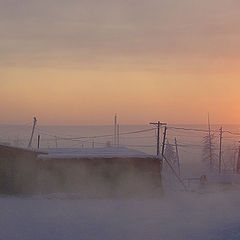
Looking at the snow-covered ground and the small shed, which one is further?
the small shed

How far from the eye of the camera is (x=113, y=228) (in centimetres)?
2078

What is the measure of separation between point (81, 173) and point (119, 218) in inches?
290

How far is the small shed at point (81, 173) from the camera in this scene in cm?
2953

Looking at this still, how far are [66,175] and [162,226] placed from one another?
33.6 feet

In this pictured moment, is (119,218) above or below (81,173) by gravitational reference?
below

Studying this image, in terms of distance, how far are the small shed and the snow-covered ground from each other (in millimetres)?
960

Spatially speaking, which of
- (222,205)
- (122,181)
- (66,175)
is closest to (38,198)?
(66,175)

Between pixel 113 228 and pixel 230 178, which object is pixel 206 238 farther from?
pixel 230 178

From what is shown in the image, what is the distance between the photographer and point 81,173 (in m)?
29.7

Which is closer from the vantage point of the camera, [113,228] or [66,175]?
[113,228]

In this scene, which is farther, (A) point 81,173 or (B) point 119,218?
(A) point 81,173

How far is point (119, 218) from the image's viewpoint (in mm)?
23016

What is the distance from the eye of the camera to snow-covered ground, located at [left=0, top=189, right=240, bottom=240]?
64.2ft

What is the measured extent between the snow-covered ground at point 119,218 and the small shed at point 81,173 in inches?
37.8
